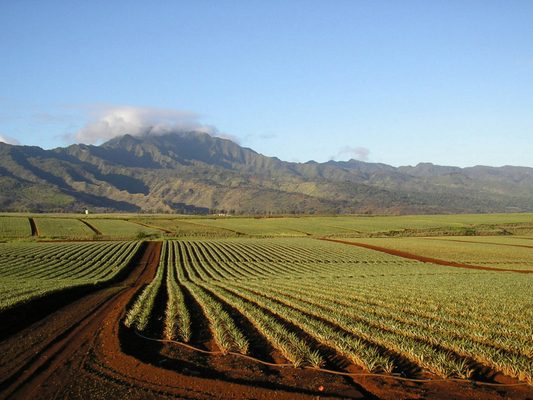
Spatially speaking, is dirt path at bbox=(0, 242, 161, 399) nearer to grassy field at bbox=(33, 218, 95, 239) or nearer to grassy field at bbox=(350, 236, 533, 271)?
grassy field at bbox=(350, 236, 533, 271)

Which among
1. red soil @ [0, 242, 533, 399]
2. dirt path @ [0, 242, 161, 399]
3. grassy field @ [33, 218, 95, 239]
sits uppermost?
red soil @ [0, 242, 533, 399]

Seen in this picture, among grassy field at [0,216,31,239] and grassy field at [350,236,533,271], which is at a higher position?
grassy field at [350,236,533,271]

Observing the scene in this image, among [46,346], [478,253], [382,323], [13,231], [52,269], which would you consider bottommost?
[13,231]

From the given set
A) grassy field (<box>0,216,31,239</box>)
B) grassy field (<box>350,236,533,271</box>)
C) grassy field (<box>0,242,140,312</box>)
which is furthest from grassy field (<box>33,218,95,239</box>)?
grassy field (<box>350,236,533,271</box>)

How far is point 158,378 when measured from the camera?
9.83m

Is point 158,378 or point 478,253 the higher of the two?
point 158,378

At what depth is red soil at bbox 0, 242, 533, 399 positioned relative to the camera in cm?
884

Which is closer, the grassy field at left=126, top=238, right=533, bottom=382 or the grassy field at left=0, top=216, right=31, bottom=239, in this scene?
the grassy field at left=126, top=238, right=533, bottom=382

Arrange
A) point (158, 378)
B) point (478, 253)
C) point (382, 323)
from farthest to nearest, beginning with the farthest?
point (478, 253), point (382, 323), point (158, 378)

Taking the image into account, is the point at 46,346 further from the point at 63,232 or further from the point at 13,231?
the point at 13,231

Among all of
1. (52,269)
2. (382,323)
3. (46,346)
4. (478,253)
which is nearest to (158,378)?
(46,346)

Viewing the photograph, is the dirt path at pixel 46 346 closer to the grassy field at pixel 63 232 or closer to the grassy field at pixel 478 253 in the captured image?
the grassy field at pixel 478 253

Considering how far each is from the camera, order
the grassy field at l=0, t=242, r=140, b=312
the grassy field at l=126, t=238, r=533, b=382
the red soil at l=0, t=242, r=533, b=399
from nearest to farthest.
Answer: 1. the red soil at l=0, t=242, r=533, b=399
2. the grassy field at l=126, t=238, r=533, b=382
3. the grassy field at l=0, t=242, r=140, b=312

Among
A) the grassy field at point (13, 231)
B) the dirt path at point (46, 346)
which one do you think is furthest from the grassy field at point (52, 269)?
the grassy field at point (13, 231)
